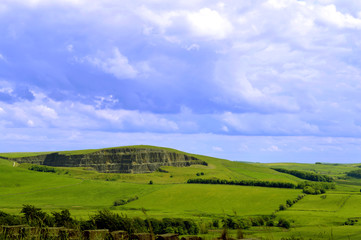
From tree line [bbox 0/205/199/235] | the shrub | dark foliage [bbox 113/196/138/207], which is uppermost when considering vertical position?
tree line [bbox 0/205/199/235]

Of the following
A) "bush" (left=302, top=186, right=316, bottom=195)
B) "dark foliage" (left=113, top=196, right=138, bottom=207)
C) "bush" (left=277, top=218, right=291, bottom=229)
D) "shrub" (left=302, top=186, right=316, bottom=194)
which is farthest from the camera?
"shrub" (left=302, top=186, right=316, bottom=194)

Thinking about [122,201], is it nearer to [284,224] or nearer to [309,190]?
[284,224]

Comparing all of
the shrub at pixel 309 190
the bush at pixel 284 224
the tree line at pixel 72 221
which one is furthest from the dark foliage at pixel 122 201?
the tree line at pixel 72 221

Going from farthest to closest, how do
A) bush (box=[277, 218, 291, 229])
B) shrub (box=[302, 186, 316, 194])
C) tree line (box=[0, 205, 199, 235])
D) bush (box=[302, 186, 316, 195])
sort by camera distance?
1. shrub (box=[302, 186, 316, 194])
2. bush (box=[302, 186, 316, 195])
3. bush (box=[277, 218, 291, 229])
4. tree line (box=[0, 205, 199, 235])

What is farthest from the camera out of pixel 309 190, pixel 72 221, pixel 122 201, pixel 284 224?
pixel 309 190

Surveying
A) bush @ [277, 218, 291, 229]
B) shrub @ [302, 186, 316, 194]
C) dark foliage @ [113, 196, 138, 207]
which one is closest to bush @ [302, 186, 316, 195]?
shrub @ [302, 186, 316, 194]

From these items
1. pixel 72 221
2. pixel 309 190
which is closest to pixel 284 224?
pixel 309 190

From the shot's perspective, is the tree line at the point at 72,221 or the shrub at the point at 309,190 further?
the shrub at the point at 309,190

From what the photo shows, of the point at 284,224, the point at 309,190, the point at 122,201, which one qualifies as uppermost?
the point at 309,190

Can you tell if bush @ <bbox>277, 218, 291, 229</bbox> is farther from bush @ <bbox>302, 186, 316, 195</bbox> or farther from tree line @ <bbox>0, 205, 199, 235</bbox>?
tree line @ <bbox>0, 205, 199, 235</bbox>

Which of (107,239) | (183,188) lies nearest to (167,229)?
(107,239)

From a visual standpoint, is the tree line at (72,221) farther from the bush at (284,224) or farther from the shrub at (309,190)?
the shrub at (309,190)

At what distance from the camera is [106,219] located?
28.7 m

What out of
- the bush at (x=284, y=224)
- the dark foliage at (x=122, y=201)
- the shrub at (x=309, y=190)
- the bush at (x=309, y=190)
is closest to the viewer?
the bush at (x=284, y=224)
